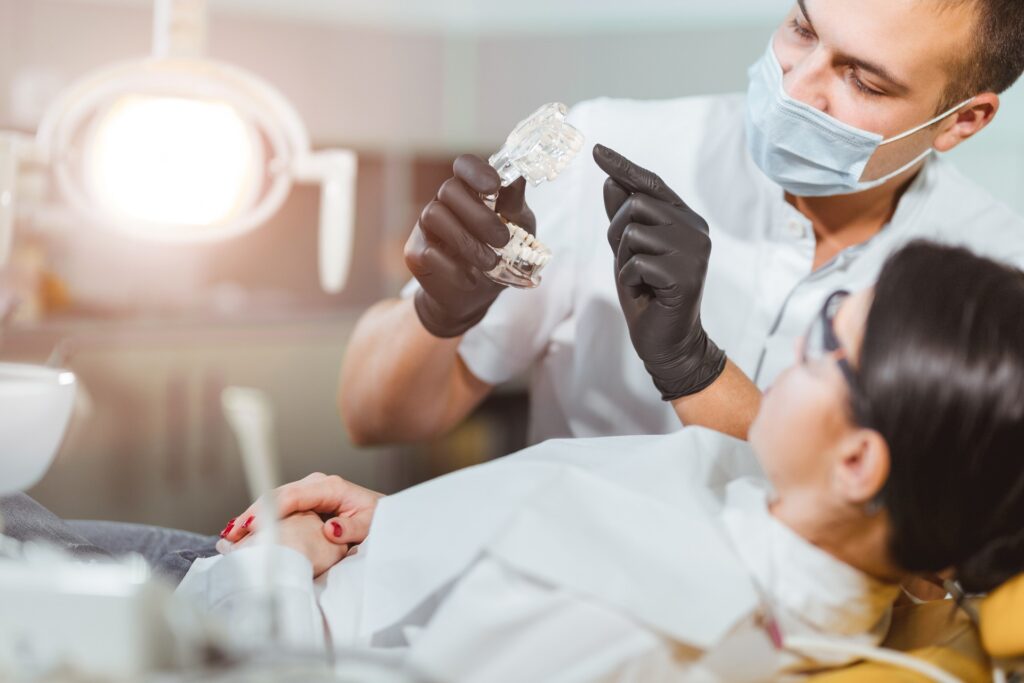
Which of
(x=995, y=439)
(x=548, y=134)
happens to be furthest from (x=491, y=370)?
(x=995, y=439)

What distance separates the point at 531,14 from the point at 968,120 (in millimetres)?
3110

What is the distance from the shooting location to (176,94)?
3.53 ft

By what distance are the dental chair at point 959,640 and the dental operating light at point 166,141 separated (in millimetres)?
908

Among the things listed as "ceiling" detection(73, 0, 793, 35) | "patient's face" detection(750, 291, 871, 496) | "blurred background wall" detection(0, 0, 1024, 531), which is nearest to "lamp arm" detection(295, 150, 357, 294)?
"patient's face" detection(750, 291, 871, 496)

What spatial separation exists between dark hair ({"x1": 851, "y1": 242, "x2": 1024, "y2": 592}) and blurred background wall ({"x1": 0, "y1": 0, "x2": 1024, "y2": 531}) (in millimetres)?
2404

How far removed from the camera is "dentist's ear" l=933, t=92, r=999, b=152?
149cm

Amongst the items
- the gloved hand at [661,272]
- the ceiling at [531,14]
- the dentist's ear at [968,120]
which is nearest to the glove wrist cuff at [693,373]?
the gloved hand at [661,272]

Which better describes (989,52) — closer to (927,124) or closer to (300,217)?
(927,124)

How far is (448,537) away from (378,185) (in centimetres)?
335

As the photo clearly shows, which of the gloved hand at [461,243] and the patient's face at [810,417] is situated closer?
the patient's face at [810,417]

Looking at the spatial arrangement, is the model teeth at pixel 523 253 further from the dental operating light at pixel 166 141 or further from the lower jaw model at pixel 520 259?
the dental operating light at pixel 166 141

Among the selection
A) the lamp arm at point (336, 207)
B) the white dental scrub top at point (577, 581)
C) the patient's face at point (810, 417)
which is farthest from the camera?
the lamp arm at point (336, 207)

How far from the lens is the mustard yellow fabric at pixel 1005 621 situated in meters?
0.99

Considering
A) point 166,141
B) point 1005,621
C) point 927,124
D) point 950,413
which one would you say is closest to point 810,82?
point 927,124
